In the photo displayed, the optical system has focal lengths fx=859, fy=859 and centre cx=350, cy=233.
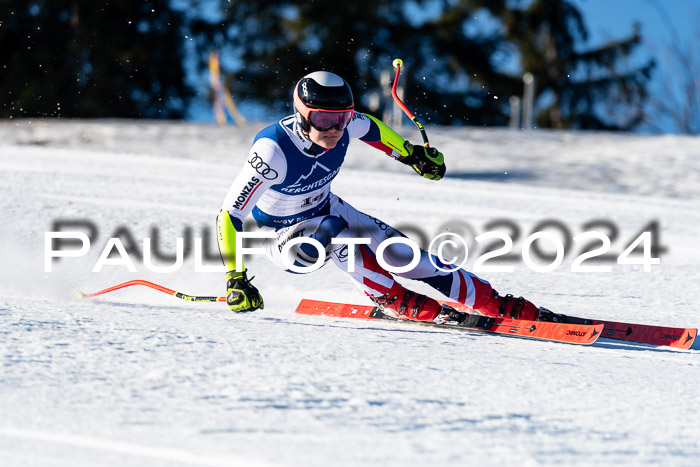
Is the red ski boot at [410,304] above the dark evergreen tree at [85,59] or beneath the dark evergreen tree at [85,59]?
beneath

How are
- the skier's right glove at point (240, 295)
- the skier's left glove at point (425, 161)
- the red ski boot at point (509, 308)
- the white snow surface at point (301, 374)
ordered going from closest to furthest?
the white snow surface at point (301, 374), the skier's right glove at point (240, 295), the red ski boot at point (509, 308), the skier's left glove at point (425, 161)

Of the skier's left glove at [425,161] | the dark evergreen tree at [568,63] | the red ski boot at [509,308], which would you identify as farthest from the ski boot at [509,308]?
the dark evergreen tree at [568,63]

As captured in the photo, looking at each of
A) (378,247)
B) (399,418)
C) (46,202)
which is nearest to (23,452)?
(399,418)

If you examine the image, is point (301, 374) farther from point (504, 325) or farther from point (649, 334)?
point (649, 334)

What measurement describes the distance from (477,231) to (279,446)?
555cm

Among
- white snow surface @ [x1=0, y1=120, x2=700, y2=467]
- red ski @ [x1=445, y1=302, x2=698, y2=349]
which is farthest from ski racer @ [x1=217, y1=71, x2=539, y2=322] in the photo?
red ski @ [x1=445, y1=302, x2=698, y2=349]

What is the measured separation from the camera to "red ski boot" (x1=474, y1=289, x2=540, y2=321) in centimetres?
437

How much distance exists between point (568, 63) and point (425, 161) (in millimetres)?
20306

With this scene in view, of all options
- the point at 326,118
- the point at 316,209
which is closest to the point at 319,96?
the point at 326,118

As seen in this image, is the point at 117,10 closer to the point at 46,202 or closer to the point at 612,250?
the point at 46,202

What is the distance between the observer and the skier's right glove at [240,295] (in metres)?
3.65

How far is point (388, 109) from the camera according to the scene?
17578 millimetres

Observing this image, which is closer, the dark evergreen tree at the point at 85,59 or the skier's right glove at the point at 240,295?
the skier's right glove at the point at 240,295

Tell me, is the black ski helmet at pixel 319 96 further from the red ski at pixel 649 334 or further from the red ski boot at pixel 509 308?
the red ski at pixel 649 334
